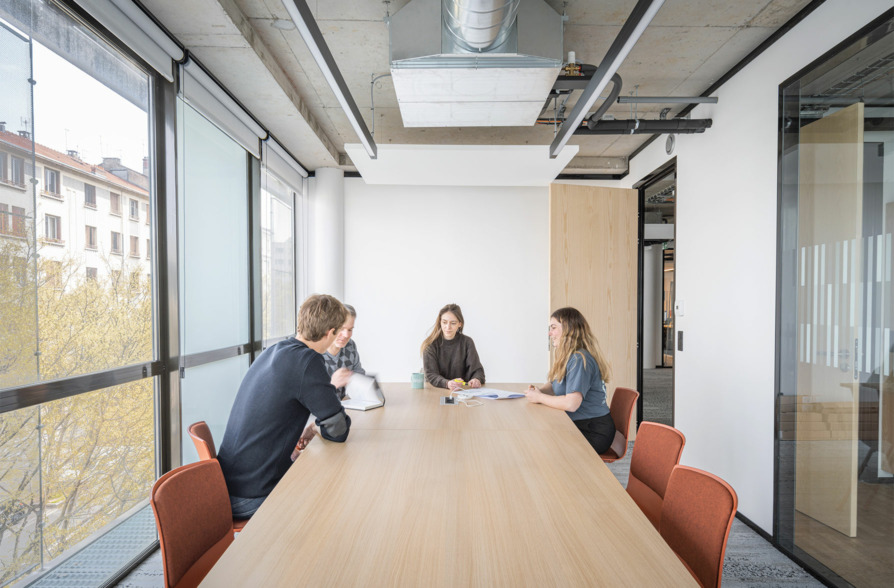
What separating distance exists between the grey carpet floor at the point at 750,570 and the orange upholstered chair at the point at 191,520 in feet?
4.23

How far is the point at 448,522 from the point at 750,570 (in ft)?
7.66

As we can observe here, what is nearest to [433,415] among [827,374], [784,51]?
[827,374]

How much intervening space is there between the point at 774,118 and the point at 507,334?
4009mm

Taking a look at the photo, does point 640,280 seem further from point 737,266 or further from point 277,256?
point 277,256

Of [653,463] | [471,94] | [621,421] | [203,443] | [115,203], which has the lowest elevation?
[621,421]

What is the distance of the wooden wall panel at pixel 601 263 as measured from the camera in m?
5.18

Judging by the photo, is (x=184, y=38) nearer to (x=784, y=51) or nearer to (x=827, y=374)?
(x=784, y=51)

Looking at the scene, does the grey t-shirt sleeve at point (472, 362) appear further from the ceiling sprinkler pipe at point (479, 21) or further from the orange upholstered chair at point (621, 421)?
the ceiling sprinkler pipe at point (479, 21)

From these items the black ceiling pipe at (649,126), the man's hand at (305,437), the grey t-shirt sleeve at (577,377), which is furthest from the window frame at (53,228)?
the black ceiling pipe at (649,126)

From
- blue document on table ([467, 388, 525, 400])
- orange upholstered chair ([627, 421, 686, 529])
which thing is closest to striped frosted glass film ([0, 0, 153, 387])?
blue document on table ([467, 388, 525, 400])

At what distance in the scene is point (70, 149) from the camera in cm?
238

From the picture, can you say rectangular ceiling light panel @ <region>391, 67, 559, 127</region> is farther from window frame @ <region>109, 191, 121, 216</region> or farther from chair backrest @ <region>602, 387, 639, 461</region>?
chair backrest @ <region>602, 387, 639, 461</region>

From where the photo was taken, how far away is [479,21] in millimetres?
2467

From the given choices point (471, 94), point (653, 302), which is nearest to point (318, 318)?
point (471, 94)
